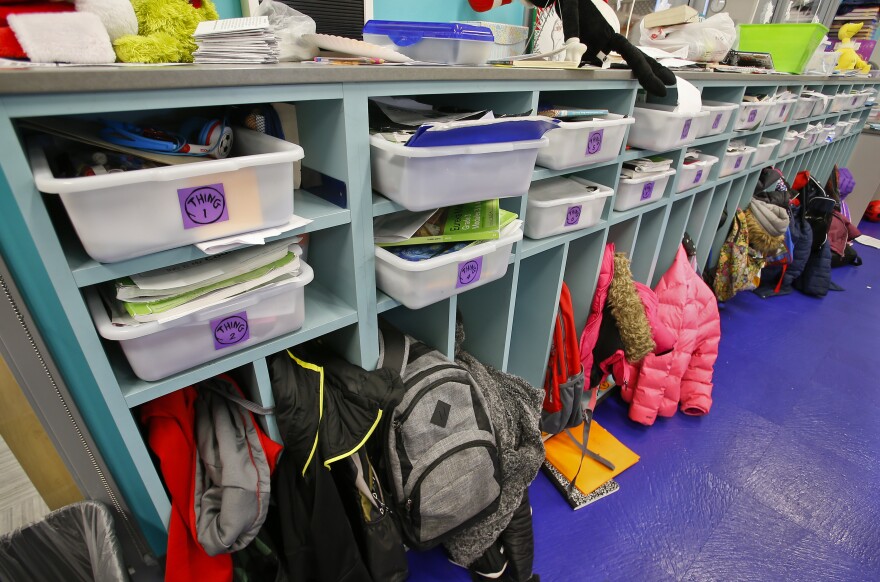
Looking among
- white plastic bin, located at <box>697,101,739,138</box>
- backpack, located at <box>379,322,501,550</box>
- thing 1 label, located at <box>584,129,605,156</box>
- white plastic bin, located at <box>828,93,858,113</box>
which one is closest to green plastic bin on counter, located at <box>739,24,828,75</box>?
white plastic bin, located at <box>828,93,858,113</box>

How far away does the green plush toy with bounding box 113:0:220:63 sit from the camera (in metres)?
0.71

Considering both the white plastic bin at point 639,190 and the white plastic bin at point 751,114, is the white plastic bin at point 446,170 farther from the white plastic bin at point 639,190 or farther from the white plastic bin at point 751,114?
the white plastic bin at point 751,114

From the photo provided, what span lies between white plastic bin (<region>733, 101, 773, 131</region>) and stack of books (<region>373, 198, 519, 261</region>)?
1.49m

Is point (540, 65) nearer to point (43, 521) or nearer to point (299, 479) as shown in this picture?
point (299, 479)

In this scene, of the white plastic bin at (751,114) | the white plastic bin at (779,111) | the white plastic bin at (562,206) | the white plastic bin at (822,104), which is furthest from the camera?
the white plastic bin at (822,104)

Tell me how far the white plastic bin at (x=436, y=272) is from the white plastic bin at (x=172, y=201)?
0.78ft

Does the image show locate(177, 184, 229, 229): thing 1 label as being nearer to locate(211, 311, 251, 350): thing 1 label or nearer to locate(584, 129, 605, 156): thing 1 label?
locate(211, 311, 251, 350): thing 1 label

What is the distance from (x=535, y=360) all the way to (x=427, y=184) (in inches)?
37.2

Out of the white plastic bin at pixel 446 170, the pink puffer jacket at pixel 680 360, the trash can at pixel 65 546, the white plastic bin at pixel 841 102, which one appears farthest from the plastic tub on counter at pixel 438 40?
the white plastic bin at pixel 841 102

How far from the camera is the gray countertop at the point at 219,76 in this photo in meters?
0.50

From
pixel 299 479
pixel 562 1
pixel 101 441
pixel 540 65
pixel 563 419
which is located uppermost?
pixel 562 1

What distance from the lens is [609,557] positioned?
4.33ft

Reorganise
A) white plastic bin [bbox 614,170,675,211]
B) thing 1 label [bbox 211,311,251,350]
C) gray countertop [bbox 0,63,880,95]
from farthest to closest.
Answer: white plastic bin [bbox 614,170,675,211], thing 1 label [bbox 211,311,251,350], gray countertop [bbox 0,63,880,95]

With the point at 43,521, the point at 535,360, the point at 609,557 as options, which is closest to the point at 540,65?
the point at 535,360
